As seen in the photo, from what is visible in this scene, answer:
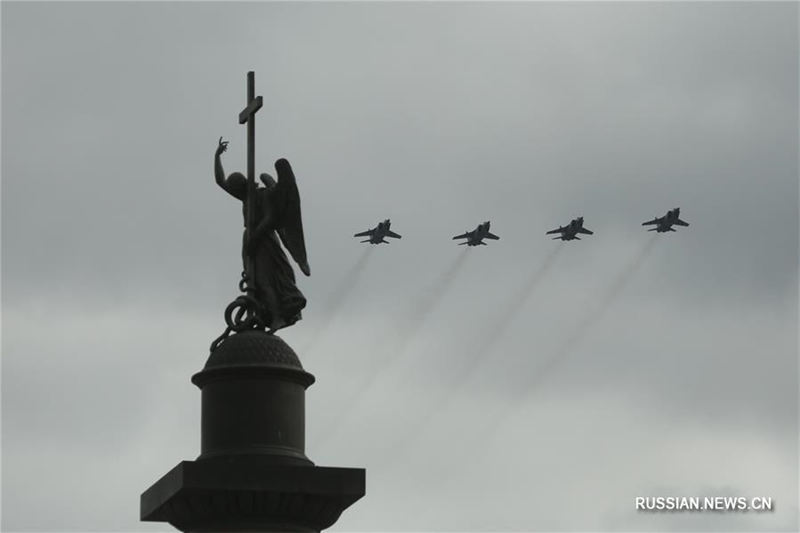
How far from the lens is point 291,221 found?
87.8 feet

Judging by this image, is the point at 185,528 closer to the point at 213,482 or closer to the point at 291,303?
the point at 213,482

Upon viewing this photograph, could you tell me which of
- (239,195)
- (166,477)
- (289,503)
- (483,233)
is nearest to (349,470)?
(289,503)

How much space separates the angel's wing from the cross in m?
0.39

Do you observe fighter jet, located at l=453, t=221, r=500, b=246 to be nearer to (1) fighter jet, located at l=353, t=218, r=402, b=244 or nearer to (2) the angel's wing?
(1) fighter jet, located at l=353, t=218, r=402, b=244

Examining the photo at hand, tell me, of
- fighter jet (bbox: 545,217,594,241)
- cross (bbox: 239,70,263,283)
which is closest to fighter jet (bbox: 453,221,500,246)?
fighter jet (bbox: 545,217,594,241)

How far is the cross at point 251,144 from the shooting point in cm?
2665

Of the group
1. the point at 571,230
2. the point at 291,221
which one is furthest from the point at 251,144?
the point at 571,230

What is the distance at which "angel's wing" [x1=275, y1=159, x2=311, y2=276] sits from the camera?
87.4ft

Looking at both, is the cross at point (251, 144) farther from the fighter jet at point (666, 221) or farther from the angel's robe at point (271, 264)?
the fighter jet at point (666, 221)

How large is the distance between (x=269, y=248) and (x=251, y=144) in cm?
168

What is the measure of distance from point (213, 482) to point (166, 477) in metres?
0.89

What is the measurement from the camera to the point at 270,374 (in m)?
24.7

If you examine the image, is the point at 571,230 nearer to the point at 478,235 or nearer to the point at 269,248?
the point at 478,235

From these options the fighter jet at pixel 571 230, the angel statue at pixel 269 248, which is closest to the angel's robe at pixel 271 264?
the angel statue at pixel 269 248
